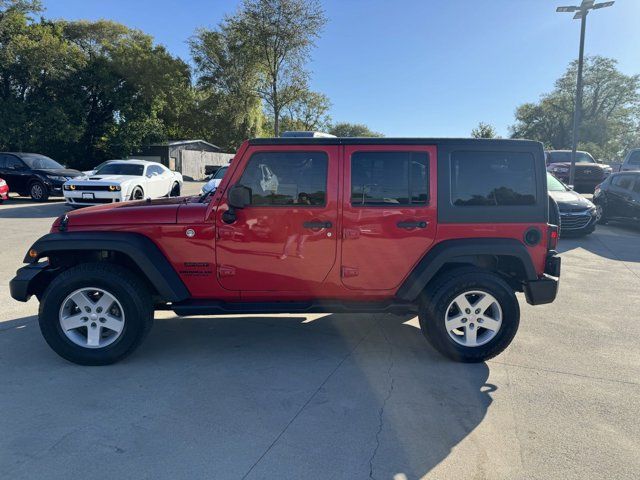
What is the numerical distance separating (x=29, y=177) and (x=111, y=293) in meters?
13.7

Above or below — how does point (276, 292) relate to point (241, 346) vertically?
above

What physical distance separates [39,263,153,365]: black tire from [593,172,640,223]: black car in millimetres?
11646

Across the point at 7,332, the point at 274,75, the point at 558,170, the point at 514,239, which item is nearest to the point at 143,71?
the point at 274,75

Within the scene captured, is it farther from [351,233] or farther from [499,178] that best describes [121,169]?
[499,178]

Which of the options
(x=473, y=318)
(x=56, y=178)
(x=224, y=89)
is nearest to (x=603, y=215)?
(x=473, y=318)

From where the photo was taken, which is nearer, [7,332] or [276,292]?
[276,292]

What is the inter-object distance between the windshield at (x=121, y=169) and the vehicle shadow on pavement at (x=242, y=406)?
9506 millimetres

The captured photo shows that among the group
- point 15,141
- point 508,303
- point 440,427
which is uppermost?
point 15,141

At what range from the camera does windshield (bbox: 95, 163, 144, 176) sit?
12.9 meters

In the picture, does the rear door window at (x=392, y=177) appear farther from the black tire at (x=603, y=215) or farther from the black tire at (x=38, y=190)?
the black tire at (x=38, y=190)

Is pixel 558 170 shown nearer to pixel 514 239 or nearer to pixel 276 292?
pixel 514 239

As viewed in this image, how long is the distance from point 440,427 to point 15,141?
95.7 feet

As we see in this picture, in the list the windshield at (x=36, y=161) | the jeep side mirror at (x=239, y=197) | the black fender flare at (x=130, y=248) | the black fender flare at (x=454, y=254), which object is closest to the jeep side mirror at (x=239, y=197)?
the jeep side mirror at (x=239, y=197)

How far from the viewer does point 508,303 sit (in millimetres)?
3629
